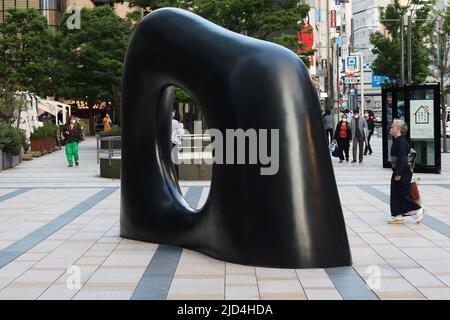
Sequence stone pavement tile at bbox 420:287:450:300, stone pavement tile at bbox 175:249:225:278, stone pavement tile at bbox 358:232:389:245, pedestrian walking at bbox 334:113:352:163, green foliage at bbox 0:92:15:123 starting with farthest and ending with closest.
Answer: green foliage at bbox 0:92:15:123 < pedestrian walking at bbox 334:113:352:163 < stone pavement tile at bbox 358:232:389:245 < stone pavement tile at bbox 175:249:225:278 < stone pavement tile at bbox 420:287:450:300

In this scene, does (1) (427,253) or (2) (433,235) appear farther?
(2) (433,235)

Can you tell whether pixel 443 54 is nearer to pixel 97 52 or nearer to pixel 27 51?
pixel 97 52

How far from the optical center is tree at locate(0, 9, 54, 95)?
49188 millimetres

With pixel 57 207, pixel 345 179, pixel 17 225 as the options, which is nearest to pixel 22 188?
pixel 57 207

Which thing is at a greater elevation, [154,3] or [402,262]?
[154,3]

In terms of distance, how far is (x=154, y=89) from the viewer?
1024 cm

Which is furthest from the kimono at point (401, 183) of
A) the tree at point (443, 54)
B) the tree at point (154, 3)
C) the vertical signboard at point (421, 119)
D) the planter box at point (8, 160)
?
the tree at point (154, 3)

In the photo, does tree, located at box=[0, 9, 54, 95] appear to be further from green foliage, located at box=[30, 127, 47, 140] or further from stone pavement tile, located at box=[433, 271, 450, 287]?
stone pavement tile, located at box=[433, 271, 450, 287]

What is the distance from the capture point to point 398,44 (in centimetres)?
4844

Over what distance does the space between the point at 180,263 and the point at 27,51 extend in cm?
4352

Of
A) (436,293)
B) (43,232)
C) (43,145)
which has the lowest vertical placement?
(436,293)

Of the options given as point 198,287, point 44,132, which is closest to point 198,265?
point 198,287

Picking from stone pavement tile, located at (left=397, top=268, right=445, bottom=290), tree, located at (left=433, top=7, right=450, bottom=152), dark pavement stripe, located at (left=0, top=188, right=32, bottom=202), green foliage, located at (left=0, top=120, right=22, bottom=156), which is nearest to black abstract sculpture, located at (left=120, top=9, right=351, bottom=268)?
stone pavement tile, located at (left=397, top=268, right=445, bottom=290)

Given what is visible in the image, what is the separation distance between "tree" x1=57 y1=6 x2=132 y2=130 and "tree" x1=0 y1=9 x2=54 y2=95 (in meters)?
1.76
